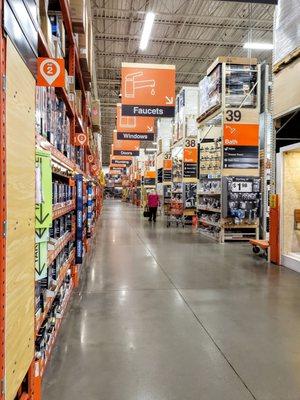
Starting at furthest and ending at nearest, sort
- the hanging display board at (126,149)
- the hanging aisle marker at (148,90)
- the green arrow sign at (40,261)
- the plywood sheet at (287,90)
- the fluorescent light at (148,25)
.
→ the hanging display board at (126,149) → the hanging aisle marker at (148,90) → the fluorescent light at (148,25) → the plywood sheet at (287,90) → the green arrow sign at (40,261)

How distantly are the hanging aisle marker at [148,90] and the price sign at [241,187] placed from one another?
2.78 meters

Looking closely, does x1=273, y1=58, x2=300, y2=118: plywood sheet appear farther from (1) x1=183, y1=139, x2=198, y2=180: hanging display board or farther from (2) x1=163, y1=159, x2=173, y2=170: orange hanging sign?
(2) x1=163, y1=159, x2=173, y2=170: orange hanging sign

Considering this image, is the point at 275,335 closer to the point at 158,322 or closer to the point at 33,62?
the point at 158,322

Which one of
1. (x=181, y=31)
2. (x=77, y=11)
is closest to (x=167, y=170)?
(x=181, y=31)

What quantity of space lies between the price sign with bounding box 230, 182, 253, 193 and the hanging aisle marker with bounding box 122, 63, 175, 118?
2780 mm

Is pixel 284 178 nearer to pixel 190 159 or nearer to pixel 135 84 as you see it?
pixel 135 84

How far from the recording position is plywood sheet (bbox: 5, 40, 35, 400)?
159cm

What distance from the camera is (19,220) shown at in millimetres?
1751

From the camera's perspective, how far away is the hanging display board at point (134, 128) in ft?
52.1

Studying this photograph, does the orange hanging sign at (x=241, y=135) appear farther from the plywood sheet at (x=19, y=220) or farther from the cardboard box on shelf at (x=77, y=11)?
the plywood sheet at (x=19, y=220)

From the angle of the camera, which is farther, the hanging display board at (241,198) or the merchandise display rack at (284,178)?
the hanging display board at (241,198)

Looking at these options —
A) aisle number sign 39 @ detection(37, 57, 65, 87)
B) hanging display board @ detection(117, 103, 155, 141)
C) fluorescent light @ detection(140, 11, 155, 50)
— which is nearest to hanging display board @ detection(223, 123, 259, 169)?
fluorescent light @ detection(140, 11, 155, 50)

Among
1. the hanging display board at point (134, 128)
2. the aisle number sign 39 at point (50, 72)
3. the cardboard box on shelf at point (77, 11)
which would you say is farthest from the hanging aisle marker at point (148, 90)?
the aisle number sign 39 at point (50, 72)

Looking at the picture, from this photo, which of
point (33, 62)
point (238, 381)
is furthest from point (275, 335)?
point (33, 62)
